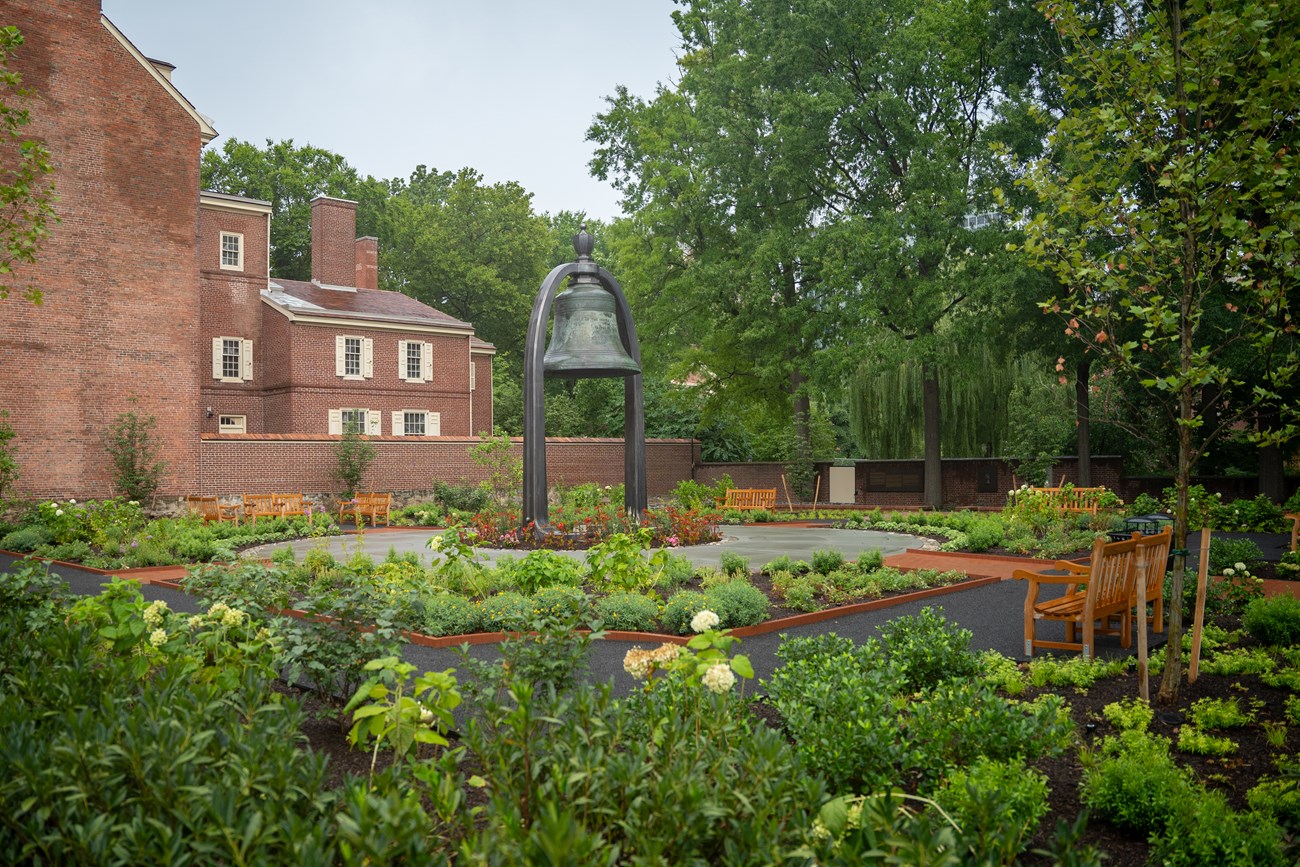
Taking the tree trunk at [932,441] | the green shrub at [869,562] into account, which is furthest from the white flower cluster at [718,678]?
the tree trunk at [932,441]

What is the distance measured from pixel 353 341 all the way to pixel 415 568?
24979 mm

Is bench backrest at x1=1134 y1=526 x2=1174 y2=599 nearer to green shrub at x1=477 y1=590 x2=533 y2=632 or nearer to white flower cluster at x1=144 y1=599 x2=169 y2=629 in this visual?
green shrub at x1=477 y1=590 x2=533 y2=632

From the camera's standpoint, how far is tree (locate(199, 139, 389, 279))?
154ft

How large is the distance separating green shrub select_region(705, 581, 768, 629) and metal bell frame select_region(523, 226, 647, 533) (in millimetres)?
5289

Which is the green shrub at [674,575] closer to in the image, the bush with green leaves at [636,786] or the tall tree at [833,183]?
the bush with green leaves at [636,786]

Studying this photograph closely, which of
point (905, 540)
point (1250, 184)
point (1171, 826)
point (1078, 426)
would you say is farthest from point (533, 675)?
point (1078, 426)

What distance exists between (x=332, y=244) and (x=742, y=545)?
93.5 ft

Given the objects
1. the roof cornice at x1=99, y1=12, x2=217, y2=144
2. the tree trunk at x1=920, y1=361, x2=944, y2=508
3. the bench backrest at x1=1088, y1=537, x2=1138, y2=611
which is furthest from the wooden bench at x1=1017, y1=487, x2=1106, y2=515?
the roof cornice at x1=99, y1=12, x2=217, y2=144

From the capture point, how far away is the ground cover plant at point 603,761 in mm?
2570

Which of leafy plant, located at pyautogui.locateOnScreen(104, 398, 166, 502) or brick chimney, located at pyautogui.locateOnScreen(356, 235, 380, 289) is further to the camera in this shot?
brick chimney, located at pyautogui.locateOnScreen(356, 235, 380, 289)

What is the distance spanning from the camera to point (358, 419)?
33031mm

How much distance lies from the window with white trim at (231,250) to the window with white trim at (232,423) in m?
5.40

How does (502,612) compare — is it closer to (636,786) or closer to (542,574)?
(542,574)

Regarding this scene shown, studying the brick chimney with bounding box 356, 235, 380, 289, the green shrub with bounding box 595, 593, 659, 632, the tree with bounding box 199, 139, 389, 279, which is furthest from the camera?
the tree with bounding box 199, 139, 389, 279
